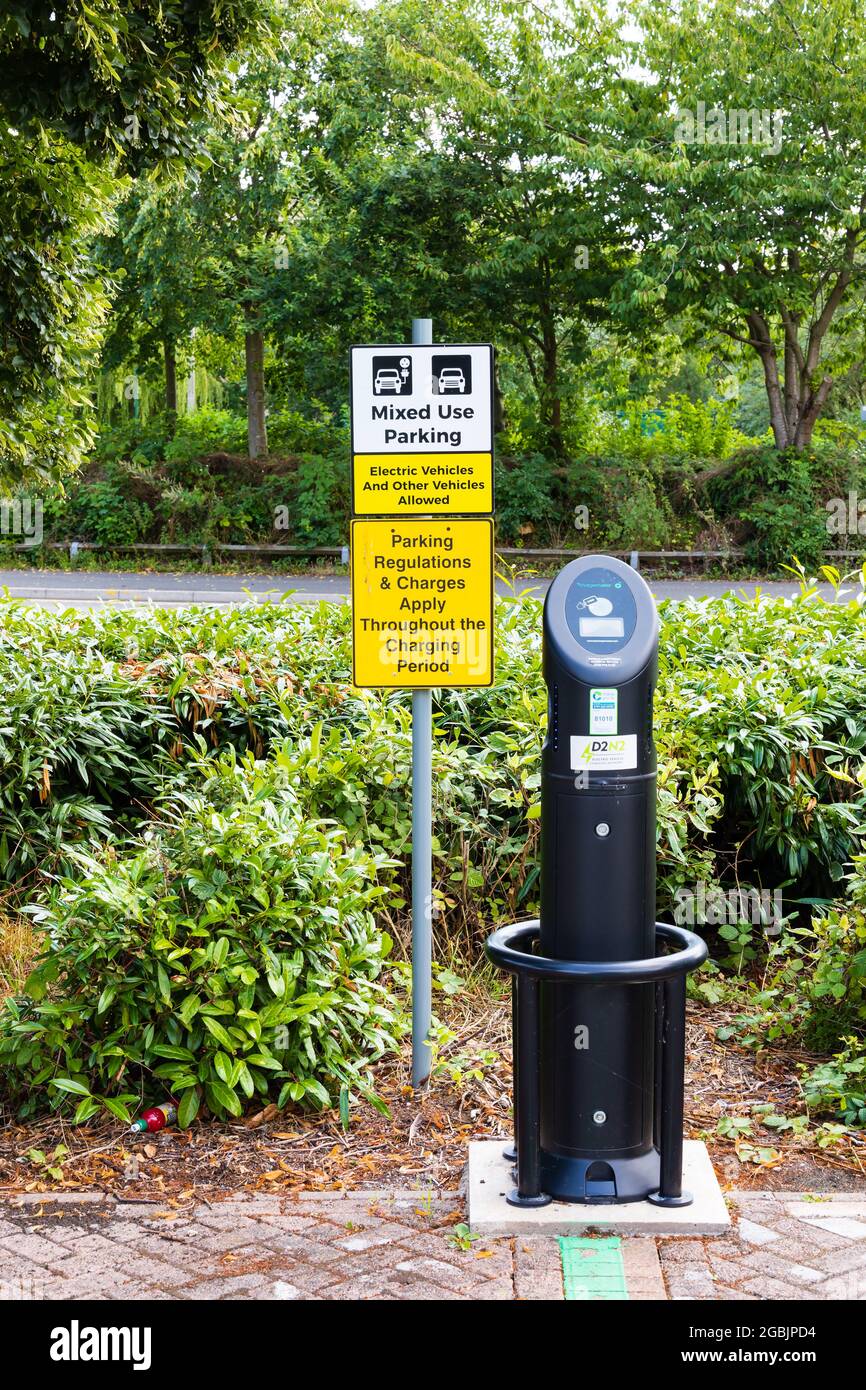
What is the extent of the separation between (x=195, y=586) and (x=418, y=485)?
15632 millimetres

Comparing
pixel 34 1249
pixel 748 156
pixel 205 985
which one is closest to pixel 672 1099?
pixel 205 985

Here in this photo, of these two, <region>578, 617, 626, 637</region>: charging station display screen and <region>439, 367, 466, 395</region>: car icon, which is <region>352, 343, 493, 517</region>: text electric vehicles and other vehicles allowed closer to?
<region>439, 367, 466, 395</region>: car icon

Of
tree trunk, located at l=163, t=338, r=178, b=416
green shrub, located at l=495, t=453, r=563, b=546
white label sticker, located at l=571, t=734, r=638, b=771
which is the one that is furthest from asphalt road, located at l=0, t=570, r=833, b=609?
white label sticker, located at l=571, t=734, r=638, b=771

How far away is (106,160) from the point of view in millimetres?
5707

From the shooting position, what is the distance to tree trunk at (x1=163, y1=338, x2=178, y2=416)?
2547cm

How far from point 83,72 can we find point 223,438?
19986 mm

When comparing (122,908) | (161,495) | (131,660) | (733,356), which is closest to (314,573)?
(161,495)

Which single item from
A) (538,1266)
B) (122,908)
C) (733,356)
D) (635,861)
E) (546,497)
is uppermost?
(733,356)

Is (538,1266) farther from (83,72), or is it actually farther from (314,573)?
(314,573)

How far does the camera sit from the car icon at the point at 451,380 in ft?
13.3

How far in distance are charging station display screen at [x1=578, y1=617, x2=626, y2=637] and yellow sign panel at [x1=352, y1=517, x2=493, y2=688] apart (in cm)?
71

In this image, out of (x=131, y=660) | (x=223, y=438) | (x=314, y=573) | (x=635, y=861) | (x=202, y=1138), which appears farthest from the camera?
(x=223, y=438)

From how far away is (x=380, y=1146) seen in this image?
12.8 feet

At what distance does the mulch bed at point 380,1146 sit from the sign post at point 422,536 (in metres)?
0.20
